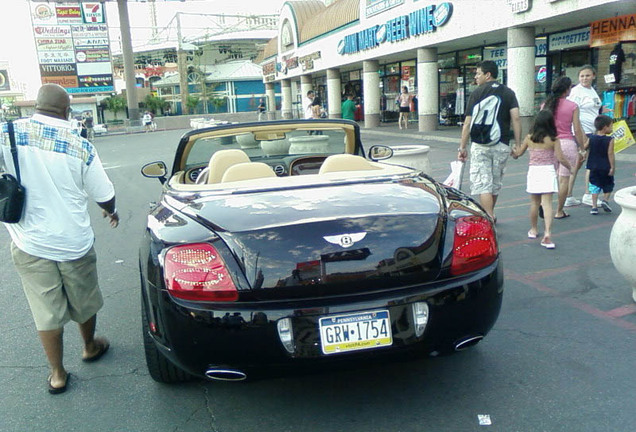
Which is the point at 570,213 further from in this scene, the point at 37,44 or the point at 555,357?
the point at 37,44

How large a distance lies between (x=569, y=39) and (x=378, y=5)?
27.8 ft

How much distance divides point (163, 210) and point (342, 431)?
147 cm

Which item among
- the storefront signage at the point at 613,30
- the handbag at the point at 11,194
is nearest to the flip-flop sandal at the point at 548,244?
the handbag at the point at 11,194

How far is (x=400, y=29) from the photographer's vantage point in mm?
20656

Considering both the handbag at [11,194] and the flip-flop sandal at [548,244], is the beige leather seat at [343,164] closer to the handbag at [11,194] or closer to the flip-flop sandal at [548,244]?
the handbag at [11,194]

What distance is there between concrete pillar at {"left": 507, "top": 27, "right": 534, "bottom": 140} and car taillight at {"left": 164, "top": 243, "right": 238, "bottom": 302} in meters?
14.2

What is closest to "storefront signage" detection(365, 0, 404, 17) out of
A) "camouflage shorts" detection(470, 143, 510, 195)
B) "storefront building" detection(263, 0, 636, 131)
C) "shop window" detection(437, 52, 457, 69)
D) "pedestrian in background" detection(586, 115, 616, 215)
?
"storefront building" detection(263, 0, 636, 131)

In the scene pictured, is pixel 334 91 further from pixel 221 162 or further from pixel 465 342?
pixel 465 342

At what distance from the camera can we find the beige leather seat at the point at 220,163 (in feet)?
12.6

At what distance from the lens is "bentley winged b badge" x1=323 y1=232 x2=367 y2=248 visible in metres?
2.47

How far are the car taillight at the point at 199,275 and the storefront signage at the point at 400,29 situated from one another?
16916 mm

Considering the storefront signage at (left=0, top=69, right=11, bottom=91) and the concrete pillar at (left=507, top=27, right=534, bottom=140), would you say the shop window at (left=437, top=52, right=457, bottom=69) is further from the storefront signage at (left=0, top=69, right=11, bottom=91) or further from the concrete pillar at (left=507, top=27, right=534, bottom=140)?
the storefront signage at (left=0, top=69, right=11, bottom=91)

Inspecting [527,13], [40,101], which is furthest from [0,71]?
[40,101]

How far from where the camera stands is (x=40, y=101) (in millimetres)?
3191
